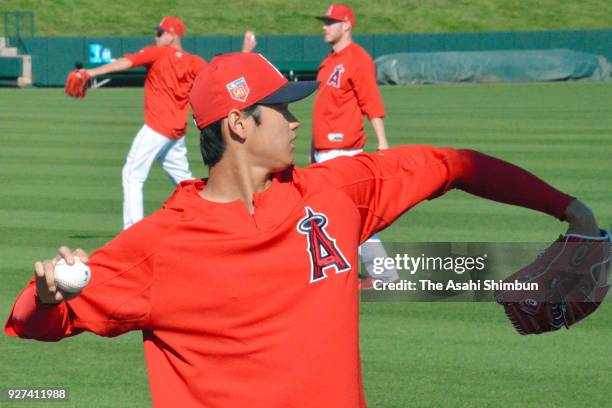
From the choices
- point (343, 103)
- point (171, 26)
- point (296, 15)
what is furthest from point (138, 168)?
point (296, 15)

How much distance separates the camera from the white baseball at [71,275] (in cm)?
288

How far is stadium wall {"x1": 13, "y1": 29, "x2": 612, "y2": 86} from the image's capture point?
42750 mm

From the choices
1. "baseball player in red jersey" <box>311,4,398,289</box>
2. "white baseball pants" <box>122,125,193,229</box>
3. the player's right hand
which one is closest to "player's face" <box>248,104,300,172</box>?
the player's right hand

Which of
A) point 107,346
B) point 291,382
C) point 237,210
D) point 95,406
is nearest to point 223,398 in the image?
point 291,382

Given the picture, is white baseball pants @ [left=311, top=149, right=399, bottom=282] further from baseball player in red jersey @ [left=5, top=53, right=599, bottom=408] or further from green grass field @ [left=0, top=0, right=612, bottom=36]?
green grass field @ [left=0, top=0, right=612, bottom=36]

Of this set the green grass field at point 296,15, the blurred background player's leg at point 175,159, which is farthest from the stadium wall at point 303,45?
the blurred background player's leg at point 175,159

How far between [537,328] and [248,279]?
1.01 metres

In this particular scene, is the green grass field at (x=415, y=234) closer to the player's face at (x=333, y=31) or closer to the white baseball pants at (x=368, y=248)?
the white baseball pants at (x=368, y=248)

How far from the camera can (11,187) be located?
592 inches

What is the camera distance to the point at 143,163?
36.8ft

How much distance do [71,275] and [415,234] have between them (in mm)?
8530

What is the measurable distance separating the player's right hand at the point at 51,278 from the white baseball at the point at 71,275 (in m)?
0.01

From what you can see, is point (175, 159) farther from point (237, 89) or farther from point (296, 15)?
point (296, 15)

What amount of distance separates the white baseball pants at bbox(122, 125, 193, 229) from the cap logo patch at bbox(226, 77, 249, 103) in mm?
7660
